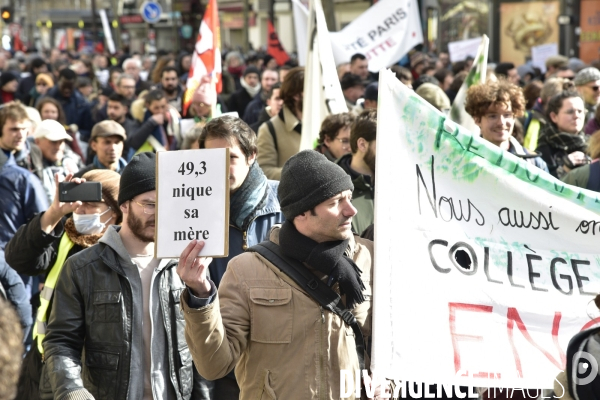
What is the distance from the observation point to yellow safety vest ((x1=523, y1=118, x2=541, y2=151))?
7816 mm

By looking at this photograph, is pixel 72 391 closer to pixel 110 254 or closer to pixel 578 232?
pixel 110 254

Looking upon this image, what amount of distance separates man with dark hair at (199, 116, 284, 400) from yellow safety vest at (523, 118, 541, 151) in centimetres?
378

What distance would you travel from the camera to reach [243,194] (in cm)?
436

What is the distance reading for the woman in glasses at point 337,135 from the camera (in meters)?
5.92

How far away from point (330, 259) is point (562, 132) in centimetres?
430

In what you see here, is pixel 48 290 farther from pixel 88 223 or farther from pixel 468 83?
pixel 468 83

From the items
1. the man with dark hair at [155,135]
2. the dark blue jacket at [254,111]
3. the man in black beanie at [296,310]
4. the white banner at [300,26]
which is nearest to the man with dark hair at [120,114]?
the man with dark hair at [155,135]

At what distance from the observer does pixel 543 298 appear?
341 cm

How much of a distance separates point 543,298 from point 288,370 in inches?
36.4

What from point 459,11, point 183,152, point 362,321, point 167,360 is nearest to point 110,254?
point 167,360

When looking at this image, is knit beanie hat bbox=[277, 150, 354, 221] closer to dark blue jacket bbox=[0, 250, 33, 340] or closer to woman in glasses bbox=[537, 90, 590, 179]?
dark blue jacket bbox=[0, 250, 33, 340]

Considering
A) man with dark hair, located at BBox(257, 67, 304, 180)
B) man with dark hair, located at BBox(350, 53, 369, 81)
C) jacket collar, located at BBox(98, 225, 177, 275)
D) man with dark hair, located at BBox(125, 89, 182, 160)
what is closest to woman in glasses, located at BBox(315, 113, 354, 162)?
man with dark hair, located at BBox(257, 67, 304, 180)

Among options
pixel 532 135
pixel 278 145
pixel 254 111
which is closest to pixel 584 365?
pixel 278 145

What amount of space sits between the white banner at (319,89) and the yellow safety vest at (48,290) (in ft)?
7.42
